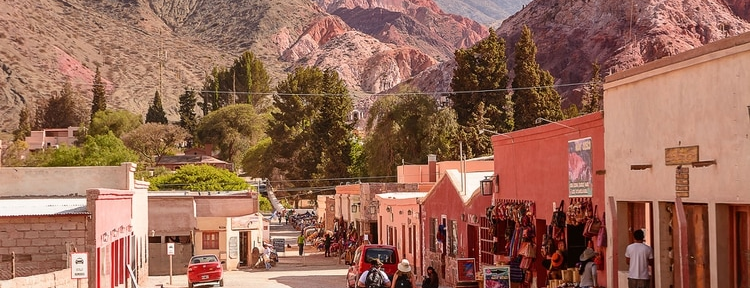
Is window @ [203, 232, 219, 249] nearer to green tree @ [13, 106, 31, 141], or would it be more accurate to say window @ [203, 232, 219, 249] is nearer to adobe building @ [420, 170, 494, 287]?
A: adobe building @ [420, 170, 494, 287]

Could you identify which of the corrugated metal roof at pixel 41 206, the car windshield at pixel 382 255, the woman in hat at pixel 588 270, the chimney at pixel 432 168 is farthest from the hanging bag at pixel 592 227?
the chimney at pixel 432 168

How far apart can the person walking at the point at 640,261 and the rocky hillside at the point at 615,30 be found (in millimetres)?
125878

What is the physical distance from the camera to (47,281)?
77.1 feet

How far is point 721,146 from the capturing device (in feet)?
54.6

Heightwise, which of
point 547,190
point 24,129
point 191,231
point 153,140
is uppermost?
point 24,129

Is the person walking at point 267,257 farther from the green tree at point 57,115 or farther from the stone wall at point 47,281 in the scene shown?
the green tree at point 57,115

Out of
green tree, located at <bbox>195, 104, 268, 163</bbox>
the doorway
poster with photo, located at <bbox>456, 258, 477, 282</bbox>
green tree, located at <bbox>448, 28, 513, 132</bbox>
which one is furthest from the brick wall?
green tree, located at <bbox>195, 104, 268, 163</bbox>

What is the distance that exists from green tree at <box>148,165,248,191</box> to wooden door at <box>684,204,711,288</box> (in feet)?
270

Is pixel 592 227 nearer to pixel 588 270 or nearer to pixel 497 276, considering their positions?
pixel 588 270

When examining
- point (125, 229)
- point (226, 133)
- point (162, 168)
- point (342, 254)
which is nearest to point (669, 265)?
point (125, 229)

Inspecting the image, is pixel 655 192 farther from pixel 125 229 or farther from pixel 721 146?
pixel 125 229

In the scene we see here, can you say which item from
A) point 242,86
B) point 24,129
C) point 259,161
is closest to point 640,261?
point 259,161

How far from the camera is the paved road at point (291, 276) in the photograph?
43219mm

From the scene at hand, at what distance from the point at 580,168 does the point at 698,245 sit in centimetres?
606
